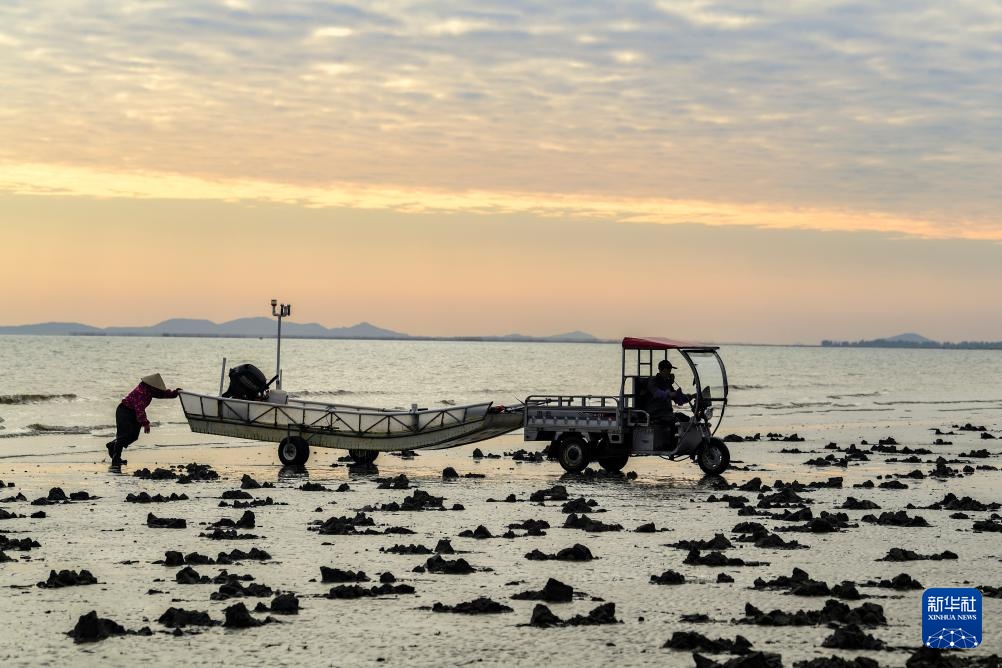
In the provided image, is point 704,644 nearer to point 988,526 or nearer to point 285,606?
point 285,606

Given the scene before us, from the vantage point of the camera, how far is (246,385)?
32.8 m

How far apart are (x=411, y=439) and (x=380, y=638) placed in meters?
19.5

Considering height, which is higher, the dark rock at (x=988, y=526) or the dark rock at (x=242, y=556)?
the dark rock at (x=988, y=526)

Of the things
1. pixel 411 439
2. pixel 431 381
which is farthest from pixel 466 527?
pixel 431 381

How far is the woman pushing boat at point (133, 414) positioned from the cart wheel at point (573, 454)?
381 inches

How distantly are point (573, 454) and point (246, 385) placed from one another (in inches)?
352

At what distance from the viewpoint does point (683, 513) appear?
22469 mm

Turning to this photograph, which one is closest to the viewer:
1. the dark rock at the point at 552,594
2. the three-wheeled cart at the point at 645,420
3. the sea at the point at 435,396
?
the dark rock at the point at 552,594

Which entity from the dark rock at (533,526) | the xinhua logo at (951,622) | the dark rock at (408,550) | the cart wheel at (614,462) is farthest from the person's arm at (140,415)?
the xinhua logo at (951,622)

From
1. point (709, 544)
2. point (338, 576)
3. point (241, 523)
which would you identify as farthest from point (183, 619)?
point (709, 544)

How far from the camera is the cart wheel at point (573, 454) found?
2980 cm

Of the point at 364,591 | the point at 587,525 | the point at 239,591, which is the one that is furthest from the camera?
the point at 587,525

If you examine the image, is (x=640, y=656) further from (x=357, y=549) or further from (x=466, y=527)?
(x=466, y=527)

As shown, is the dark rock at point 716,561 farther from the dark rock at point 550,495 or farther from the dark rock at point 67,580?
the dark rock at point 67,580
